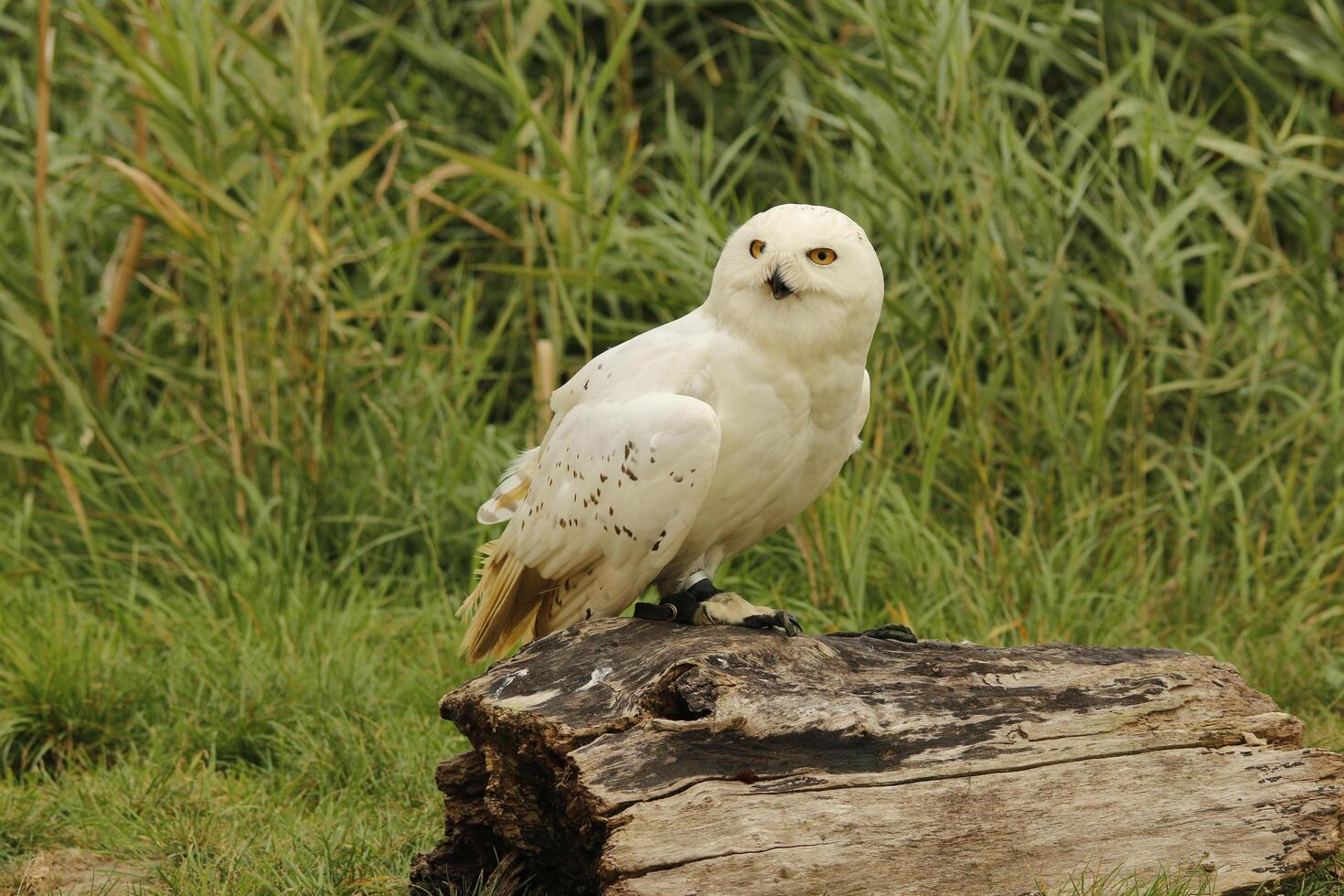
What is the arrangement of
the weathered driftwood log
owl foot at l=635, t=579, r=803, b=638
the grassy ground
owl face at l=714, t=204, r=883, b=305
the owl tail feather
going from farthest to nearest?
the grassy ground
the owl tail feather
owl foot at l=635, t=579, r=803, b=638
owl face at l=714, t=204, r=883, b=305
the weathered driftwood log

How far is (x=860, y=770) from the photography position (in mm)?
2674

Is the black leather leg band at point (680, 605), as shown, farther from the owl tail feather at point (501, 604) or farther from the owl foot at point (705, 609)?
the owl tail feather at point (501, 604)

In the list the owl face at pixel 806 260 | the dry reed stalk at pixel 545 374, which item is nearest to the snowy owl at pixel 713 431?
the owl face at pixel 806 260

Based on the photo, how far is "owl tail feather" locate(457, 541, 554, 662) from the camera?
333cm

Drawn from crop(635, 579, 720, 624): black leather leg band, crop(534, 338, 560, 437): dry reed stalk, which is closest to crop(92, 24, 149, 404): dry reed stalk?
crop(534, 338, 560, 437): dry reed stalk

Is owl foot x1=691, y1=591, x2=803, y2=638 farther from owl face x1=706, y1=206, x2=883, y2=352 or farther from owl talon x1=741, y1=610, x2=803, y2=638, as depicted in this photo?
owl face x1=706, y1=206, x2=883, y2=352

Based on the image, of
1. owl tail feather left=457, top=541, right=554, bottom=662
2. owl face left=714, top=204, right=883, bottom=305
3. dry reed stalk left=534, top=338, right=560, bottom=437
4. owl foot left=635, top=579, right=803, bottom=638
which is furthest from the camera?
dry reed stalk left=534, top=338, right=560, bottom=437

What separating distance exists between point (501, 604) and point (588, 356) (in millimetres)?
1403

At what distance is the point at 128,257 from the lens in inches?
205

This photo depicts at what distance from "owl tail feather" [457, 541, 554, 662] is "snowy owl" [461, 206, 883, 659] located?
0.02m

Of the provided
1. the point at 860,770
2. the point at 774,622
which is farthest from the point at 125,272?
the point at 860,770

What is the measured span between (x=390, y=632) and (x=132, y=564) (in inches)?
37.7

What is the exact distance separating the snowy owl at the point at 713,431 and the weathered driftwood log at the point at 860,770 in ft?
0.77

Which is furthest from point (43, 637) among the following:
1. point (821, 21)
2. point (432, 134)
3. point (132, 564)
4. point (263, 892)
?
point (821, 21)
